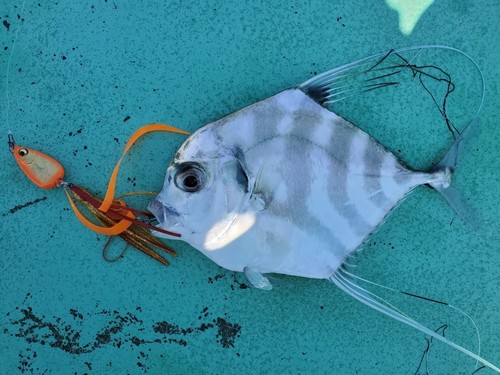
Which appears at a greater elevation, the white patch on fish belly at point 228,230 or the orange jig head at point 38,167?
the orange jig head at point 38,167

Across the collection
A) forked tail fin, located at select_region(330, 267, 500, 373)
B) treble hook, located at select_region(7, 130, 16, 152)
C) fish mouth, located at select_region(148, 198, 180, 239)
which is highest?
treble hook, located at select_region(7, 130, 16, 152)

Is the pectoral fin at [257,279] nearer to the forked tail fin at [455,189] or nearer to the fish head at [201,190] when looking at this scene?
the fish head at [201,190]

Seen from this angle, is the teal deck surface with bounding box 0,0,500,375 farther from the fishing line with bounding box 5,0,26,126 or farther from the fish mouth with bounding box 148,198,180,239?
the fish mouth with bounding box 148,198,180,239

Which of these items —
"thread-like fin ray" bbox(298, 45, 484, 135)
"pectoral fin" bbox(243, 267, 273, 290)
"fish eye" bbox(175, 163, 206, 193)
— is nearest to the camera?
"fish eye" bbox(175, 163, 206, 193)

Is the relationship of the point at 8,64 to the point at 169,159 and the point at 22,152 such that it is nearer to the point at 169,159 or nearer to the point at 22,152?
the point at 22,152

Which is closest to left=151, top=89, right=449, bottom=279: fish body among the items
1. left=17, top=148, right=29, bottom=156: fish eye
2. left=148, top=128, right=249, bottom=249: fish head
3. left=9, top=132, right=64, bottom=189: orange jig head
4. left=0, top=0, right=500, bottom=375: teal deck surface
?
left=148, top=128, right=249, bottom=249: fish head

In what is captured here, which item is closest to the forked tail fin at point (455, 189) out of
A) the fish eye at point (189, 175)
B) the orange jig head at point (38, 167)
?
the fish eye at point (189, 175)

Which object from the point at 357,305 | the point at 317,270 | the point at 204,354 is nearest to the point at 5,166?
the point at 204,354
